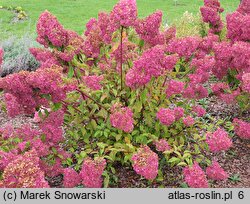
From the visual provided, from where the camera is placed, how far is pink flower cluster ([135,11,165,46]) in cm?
334

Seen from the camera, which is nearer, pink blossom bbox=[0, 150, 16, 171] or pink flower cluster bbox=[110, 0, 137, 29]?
pink blossom bbox=[0, 150, 16, 171]

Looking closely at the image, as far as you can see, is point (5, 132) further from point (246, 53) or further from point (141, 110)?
point (246, 53)

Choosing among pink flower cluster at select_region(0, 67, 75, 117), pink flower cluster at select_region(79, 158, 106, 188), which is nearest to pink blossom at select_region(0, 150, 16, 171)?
pink flower cluster at select_region(0, 67, 75, 117)

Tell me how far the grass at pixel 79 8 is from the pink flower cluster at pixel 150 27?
8615mm

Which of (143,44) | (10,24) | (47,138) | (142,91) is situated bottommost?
(10,24)

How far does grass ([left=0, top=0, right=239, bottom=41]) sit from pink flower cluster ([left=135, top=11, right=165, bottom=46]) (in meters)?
8.62

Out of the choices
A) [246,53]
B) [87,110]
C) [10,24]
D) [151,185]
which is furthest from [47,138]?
[10,24]

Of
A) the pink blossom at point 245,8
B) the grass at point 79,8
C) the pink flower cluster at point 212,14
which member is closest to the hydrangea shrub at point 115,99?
the pink flower cluster at point 212,14

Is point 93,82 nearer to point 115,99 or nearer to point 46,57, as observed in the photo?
point 115,99

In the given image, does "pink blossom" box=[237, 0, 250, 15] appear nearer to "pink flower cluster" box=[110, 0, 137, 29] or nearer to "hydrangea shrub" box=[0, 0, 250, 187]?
"hydrangea shrub" box=[0, 0, 250, 187]

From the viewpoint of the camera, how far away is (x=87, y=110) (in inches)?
142

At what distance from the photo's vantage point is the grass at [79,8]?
12.9 m

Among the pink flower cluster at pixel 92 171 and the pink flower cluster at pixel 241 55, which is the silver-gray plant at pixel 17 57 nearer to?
the pink flower cluster at pixel 241 55
